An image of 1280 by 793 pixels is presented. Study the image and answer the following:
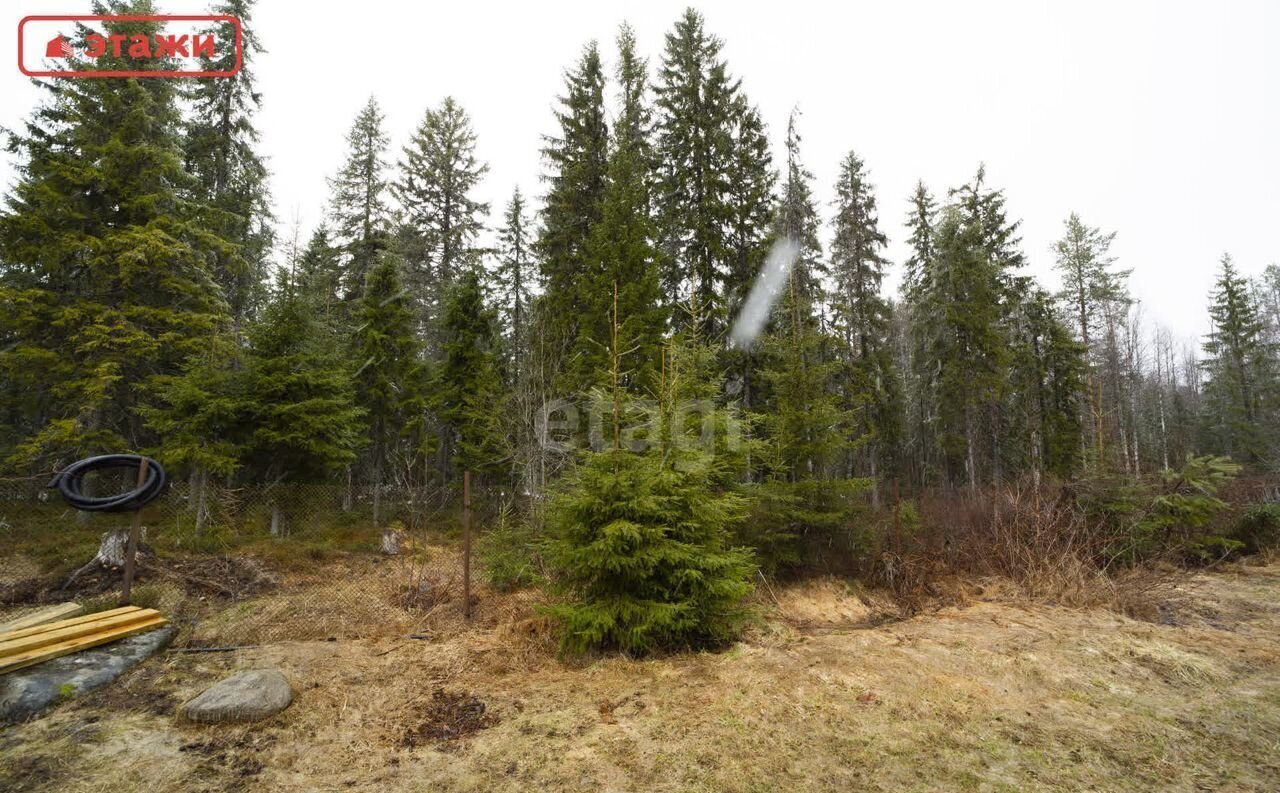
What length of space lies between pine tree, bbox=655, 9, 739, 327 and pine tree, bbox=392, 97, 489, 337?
8.83 metres

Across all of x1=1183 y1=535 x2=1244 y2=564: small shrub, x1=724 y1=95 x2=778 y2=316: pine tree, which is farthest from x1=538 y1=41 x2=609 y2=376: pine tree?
x1=1183 y1=535 x2=1244 y2=564: small shrub

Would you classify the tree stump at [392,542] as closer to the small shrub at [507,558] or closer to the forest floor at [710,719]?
the small shrub at [507,558]

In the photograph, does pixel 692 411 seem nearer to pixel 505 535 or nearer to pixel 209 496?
pixel 505 535

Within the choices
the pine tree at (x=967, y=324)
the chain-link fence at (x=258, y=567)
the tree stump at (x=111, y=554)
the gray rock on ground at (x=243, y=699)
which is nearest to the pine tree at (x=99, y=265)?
the chain-link fence at (x=258, y=567)

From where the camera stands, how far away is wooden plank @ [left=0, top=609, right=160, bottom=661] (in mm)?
4172

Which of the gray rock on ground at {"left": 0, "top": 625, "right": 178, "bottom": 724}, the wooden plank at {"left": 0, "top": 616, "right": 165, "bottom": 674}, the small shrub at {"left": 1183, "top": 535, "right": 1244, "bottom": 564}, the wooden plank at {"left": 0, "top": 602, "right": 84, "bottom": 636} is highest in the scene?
the wooden plank at {"left": 0, "top": 602, "right": 84, "bottom": 636}

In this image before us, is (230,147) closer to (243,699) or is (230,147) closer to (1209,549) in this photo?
(243,699)

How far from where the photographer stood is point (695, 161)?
14.7 meters

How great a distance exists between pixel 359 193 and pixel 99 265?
9475 mm

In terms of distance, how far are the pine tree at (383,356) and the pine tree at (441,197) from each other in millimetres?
4414

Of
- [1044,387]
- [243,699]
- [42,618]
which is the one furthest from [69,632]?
[1044,387]

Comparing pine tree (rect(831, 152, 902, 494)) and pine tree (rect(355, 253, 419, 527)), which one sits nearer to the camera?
pine tree (rect(355, 253, 419, 527))

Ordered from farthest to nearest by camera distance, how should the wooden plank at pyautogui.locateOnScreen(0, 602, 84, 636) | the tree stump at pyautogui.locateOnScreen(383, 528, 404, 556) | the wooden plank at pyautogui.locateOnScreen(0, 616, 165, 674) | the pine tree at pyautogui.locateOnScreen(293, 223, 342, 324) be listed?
the pine tree at pyautogui.locateOnScreen(293, 223, 342, 324) < the tree stump at pyautogui.locateOnScreen(383, 528, 404, 556) < the wooden plank at pyautogui.locateOnScreen(0, 602, 84, 636) < the wooden plank at pyautogui.locateOnScreen(0, 616, 165, 674)

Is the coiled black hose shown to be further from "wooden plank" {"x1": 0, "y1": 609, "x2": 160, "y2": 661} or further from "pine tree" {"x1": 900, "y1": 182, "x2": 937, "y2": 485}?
"pine tree" {"x1": 900, "y1": 182, "x2": 937, "y2": 485}
